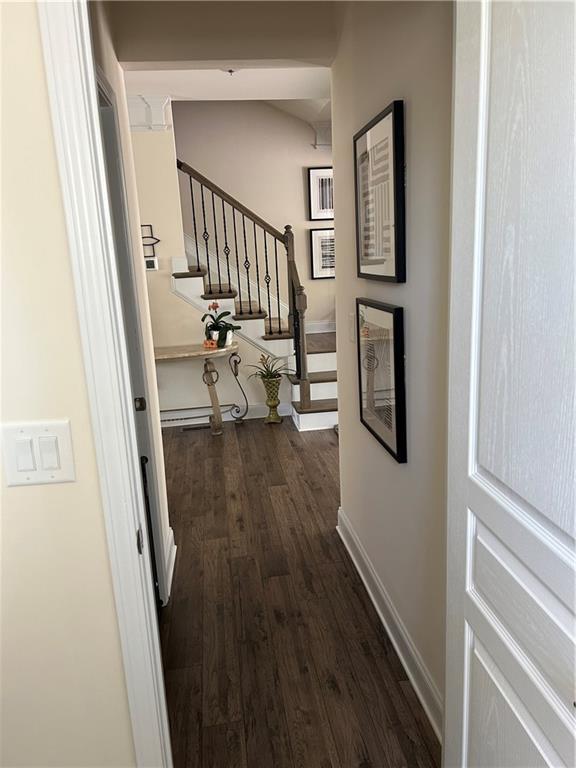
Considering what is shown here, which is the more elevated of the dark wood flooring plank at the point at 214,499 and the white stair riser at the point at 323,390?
the white stair riser at the point at 323,390

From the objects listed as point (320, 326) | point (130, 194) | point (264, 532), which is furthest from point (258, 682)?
point (320, 326)

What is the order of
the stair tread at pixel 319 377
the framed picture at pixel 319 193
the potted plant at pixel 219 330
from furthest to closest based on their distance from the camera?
the framed picture at pixel 319 193 → the stair tread at pixel 319 377 → the potted plant at pixel 219 330

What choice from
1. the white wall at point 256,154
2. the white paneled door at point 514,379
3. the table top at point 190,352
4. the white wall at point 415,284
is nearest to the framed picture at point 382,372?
the white wall at point 415,284

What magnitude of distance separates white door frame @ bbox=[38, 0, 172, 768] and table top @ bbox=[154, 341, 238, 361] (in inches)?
135

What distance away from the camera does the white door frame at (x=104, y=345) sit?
949mm

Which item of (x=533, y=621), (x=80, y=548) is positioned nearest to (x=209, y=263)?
(x=80, y=548)

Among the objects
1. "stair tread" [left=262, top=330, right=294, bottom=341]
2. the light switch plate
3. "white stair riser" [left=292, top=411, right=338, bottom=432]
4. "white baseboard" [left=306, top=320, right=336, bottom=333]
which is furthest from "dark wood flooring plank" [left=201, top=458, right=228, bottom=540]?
"white baseboard" [left=306, top=320, right=336, bottom=333]

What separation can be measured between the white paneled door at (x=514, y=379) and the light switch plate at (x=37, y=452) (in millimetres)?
807

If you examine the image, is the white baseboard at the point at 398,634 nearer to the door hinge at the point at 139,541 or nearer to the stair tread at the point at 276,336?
the door hinge at the point at 139,541

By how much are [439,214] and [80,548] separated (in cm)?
120

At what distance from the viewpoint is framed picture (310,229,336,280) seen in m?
6.29

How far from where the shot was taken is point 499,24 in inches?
34.8

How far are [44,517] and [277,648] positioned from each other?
137 centimetres

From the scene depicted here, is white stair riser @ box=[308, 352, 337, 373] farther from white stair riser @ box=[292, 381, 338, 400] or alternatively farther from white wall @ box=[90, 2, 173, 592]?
white wall @ box=[90, 2, 173, 592]
